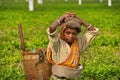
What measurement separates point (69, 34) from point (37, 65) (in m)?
0.72

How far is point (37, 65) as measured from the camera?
6465 millimetres

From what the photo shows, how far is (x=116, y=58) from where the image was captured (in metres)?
10.5

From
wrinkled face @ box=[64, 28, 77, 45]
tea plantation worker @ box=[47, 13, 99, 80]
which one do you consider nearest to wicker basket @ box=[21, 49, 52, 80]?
tea plantation worker @ box=[47, 13, 99, 80]

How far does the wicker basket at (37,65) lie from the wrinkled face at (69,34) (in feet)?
1.59

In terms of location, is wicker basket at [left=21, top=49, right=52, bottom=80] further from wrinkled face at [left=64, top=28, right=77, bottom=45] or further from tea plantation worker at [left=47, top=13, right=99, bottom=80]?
wrinkled face at [left=64, top=28, right=77, bottom=45]

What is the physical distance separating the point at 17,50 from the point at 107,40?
3.18 meters

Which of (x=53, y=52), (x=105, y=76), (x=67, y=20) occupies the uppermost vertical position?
(x=67, y=20)

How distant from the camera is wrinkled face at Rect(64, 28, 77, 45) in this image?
6102mm

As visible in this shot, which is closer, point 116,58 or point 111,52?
point 116,58

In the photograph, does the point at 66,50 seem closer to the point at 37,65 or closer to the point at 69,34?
the point at 69,34

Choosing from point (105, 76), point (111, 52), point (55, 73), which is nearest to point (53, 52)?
point (55, 73)

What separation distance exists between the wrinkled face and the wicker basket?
0.48 m

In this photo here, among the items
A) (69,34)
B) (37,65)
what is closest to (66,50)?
(69,34)

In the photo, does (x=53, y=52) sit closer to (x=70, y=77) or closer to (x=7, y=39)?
(x=70, y=77)
